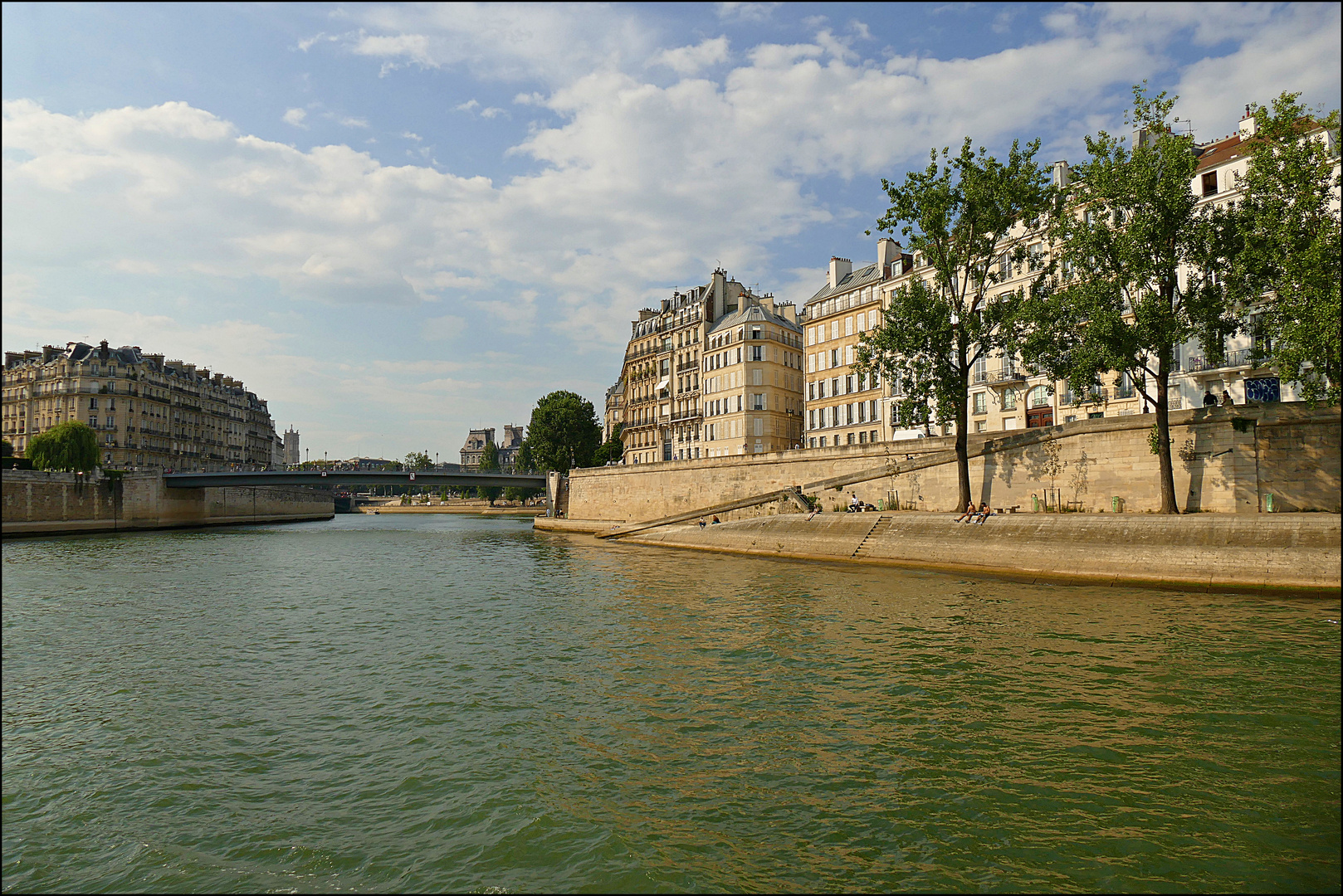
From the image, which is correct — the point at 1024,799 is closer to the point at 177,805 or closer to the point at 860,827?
the point at 860,827

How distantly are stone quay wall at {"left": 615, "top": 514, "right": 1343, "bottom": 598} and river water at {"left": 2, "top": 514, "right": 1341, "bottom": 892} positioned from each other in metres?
2.21

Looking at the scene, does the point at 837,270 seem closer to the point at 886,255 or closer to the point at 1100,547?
the point at 886,255

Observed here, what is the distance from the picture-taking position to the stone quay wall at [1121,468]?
82.7ft

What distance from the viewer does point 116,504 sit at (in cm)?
6856

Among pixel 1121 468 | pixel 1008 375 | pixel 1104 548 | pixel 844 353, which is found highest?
pixel 844 353

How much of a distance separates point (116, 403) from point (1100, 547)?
378 feet

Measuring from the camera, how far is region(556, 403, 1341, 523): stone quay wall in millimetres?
25219

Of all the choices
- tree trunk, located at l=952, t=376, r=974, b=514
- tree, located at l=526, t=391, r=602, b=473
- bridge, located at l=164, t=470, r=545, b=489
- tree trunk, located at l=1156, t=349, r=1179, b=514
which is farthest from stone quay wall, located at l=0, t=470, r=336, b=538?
tree trunk, located at l=1156, t=349, r=1179, b=514

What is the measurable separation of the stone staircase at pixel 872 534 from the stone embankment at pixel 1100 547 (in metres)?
0.05

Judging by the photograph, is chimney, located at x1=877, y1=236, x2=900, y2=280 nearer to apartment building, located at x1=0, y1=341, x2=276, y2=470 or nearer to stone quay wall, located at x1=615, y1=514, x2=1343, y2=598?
stone quay wall, located at x1=615, y1=514, x2=1343, y2=598

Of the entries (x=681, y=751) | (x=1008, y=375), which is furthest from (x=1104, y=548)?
(x=681, y=751)

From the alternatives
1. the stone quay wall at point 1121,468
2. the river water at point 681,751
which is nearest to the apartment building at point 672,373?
the stone quay wall at point 1121,468

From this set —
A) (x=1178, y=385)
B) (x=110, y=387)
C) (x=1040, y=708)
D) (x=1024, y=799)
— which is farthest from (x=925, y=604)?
(x=110, y=387)

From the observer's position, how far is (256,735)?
1098cm
